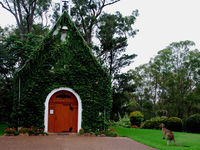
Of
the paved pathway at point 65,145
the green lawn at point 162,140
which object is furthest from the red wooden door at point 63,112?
the paved pathway at point 65,145

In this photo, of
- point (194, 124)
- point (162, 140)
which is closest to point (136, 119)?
point (194, 124)

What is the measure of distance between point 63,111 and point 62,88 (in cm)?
146

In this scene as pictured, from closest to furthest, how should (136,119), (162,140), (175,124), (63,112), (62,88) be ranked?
(162,140)
(62,88)
(63,112)
(175,124)
(136,119)

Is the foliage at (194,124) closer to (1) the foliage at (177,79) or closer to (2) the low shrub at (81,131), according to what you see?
(2) the low shrub at (81,131)

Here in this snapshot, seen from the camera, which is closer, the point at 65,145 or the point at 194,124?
the point at 65,145

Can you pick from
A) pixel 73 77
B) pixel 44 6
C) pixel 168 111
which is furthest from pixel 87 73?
pixel 168 111

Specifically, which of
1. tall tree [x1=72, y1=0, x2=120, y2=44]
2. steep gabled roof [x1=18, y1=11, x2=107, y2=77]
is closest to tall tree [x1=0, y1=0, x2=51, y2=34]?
tall tree [x1=72, y1=0, x2=120, y2=44]

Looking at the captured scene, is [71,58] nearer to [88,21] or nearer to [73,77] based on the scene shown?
[73,77]

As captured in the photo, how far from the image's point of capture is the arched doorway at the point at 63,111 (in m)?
15.5

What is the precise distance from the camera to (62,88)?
1563cm

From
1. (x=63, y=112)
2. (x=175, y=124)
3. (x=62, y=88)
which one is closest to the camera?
(x=62, y=88)

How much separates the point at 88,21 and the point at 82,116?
51.6 feet

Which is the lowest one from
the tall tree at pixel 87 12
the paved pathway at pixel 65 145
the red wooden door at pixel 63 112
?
the paved pathway at pixel 65 145

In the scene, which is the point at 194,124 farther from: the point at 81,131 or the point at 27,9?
the point at 27,9
